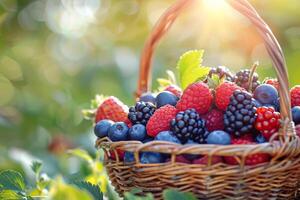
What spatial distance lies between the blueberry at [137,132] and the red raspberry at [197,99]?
9cm

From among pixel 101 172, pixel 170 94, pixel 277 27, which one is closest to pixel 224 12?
pixel 277 27

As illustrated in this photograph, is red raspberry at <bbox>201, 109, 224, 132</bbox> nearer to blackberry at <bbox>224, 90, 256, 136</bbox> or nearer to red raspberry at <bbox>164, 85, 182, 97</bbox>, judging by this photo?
blackberry at <bbox>224, 90, 256, 136</bbox>

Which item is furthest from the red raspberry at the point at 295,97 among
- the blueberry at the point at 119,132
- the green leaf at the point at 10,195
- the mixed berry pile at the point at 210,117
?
the green leaf at the point at 10,195

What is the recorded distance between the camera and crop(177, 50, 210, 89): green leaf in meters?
1.30

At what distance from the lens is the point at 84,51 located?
3.29 meters

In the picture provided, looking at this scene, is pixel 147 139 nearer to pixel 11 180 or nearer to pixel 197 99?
pixel 197 99

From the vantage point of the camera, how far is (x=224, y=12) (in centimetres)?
302

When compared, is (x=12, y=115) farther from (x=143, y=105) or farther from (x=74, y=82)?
(x=143, y=105)

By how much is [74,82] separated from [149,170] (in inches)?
77.7

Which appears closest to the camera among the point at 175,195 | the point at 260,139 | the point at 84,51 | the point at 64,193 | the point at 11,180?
the point at 64,193

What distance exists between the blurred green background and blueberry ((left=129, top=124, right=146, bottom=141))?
4.27 feet

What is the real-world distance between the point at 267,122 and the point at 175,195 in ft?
0.76

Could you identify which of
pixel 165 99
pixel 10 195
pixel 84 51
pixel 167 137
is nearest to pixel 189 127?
pixel 167 137

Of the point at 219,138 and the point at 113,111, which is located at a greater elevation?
the point at 113,111
